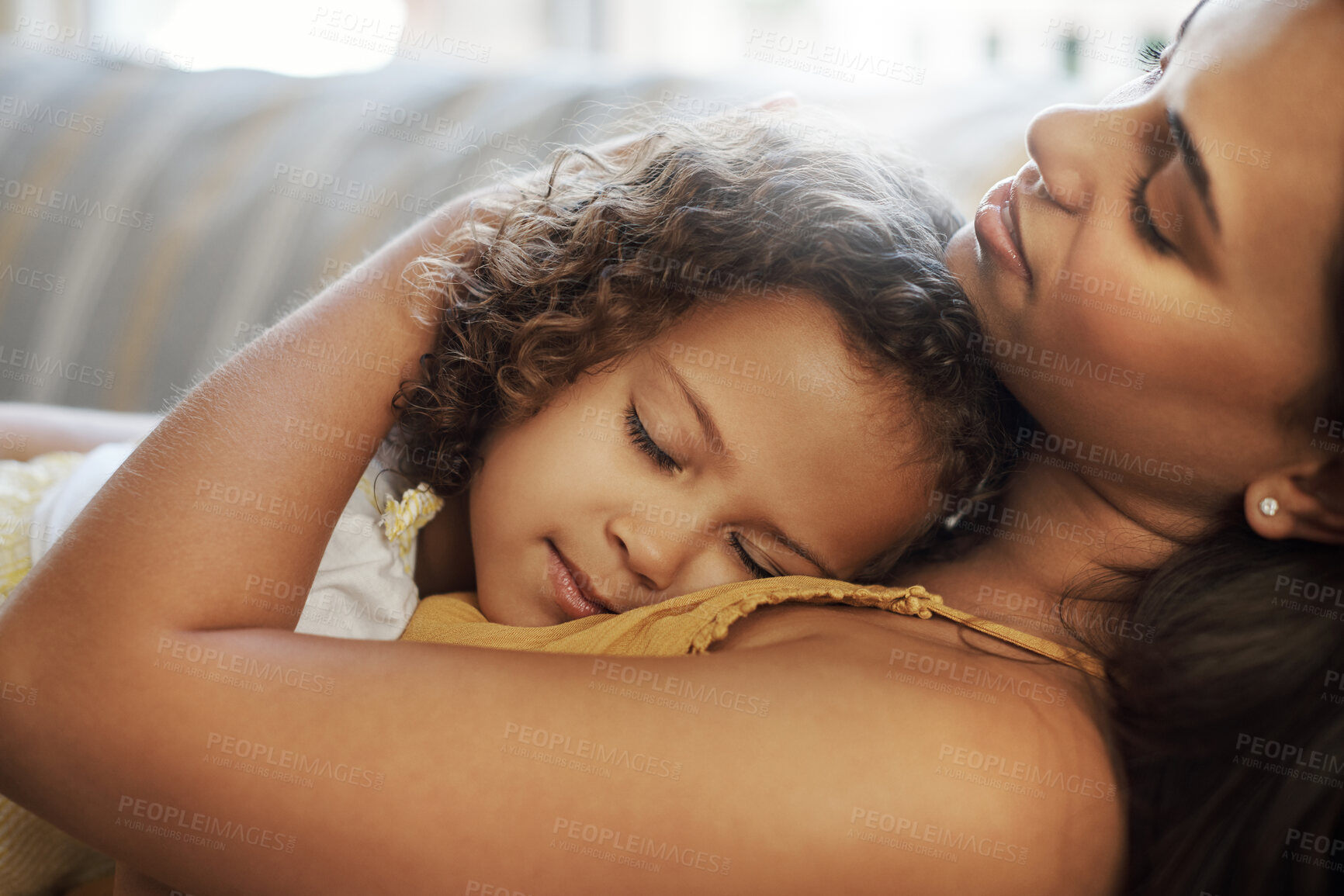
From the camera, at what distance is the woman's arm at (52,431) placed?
4.21 ft

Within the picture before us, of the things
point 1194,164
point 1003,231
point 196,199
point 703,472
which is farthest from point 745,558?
point 196,199

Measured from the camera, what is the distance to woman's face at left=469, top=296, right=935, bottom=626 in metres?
0.90

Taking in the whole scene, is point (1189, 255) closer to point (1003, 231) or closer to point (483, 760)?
point (1003, 231)

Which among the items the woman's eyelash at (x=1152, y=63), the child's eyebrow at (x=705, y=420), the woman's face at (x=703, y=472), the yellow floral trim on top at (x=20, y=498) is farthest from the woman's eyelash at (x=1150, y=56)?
the yellow floral trim on top at (x=20, y=498)

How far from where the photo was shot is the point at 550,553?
0.95 meters

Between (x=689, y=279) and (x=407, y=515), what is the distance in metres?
0.38

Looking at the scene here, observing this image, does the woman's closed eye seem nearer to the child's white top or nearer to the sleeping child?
the sleeping child

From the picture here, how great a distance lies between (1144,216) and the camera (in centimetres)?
80

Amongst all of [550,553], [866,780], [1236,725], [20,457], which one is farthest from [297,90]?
[1236,725]

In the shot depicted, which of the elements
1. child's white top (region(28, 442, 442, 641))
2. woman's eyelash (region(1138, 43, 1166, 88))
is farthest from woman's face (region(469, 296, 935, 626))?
woman's eyelash (region(1138, 43, 1166, 88))

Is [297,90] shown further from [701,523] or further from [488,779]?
[488,779]

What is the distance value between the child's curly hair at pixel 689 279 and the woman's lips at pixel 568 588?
15cm

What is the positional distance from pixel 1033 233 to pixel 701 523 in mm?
396

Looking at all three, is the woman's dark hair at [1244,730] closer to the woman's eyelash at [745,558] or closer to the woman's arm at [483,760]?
the woman's arm at [483,760]
